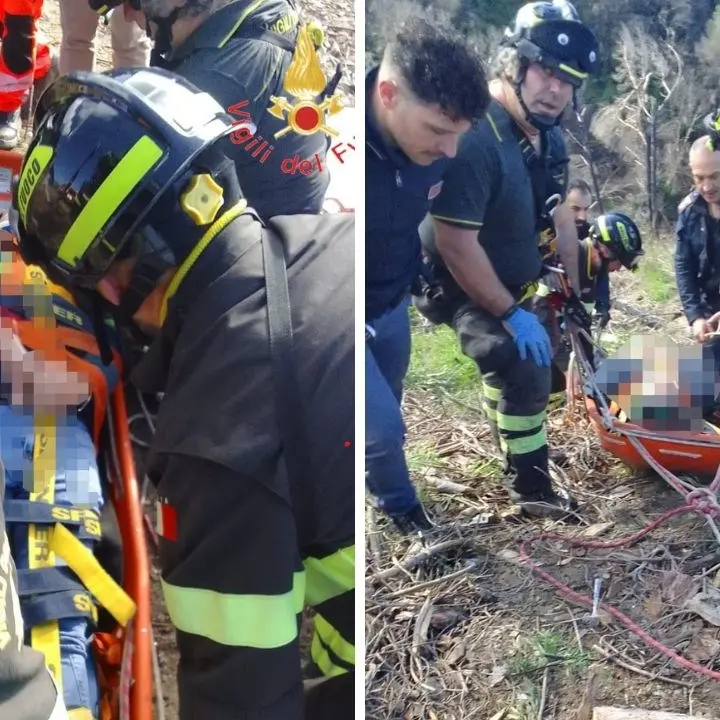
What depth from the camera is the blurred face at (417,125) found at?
1282mm

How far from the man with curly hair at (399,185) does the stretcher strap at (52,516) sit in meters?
0.55

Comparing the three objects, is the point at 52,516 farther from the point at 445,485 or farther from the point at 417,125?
the point at 417,125

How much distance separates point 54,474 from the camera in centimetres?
156

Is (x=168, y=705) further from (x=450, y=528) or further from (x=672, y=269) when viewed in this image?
(x=672, y=269)

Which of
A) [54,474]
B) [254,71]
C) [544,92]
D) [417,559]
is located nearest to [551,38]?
[544,92]

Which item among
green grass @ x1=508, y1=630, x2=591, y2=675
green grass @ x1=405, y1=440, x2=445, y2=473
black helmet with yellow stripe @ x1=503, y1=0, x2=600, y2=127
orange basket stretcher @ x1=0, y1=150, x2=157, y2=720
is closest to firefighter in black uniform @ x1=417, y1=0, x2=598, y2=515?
black helmet with yellow stripe @ x1=503, y1=0, x2=600, y2=127

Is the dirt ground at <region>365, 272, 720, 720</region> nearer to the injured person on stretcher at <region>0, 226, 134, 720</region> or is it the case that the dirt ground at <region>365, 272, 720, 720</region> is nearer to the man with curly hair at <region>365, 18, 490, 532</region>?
the man with curly hair at <region>365, 18, 490, 532</region>

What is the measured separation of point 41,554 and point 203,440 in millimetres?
536

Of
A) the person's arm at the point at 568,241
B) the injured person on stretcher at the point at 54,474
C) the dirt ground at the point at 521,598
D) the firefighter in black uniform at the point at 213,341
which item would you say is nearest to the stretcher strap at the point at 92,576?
the injured person on stretcher at the point at 54,474

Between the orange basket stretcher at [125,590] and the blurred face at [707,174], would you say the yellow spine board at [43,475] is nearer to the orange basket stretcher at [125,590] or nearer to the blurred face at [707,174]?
the orange basket stretcher at [125,590]

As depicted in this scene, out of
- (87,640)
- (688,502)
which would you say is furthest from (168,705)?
(688,502)

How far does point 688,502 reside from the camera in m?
1.48

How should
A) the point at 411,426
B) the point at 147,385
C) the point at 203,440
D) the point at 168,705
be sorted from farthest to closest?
the point at 168,705 → the point at 411,426 → the point at 147,385 → the point at 203,440

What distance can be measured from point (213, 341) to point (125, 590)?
2.21 ft
